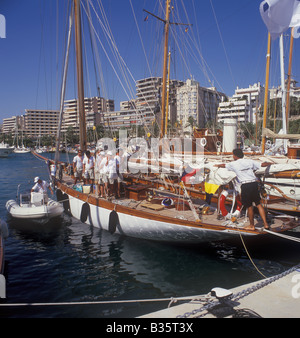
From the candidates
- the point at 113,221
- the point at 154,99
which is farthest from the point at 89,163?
the point at 154,99

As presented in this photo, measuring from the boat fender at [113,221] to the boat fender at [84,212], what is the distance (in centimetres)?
170

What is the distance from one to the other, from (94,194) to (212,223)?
5946mm

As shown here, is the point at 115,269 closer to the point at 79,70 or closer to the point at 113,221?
the point at 113,221

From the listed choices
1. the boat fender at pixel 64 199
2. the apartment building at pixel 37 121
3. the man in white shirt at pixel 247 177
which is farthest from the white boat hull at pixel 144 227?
the apartment building at pixel 37 121

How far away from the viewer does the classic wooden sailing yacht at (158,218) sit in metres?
8.21

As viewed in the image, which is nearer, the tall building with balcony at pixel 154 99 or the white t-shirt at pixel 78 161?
the white t-shirt at pixel 78 161

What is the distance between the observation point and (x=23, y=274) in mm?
8148

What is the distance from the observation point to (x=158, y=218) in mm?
9117

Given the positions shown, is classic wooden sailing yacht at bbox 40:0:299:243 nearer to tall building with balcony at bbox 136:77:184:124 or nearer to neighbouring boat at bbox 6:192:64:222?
neighbouring boat at bbox 6:192:64:222

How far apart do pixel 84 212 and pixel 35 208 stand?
2203 mm

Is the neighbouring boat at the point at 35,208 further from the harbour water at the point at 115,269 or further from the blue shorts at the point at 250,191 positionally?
the blue shorts at the point at 250,191

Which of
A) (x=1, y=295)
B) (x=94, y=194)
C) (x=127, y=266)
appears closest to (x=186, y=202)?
(x=127, y=266)

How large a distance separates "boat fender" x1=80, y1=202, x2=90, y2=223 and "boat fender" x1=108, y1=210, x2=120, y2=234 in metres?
1.70
